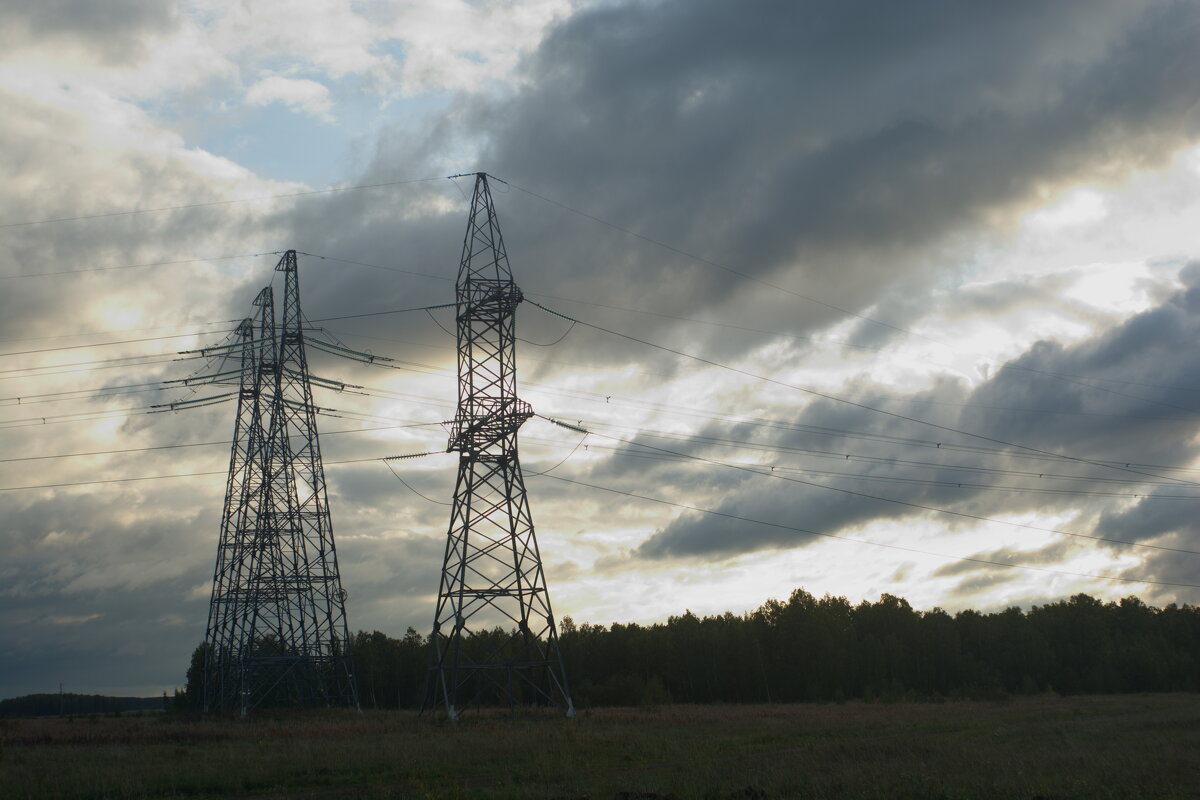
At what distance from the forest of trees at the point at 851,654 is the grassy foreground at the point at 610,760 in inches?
2492

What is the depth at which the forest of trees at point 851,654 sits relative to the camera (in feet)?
Answer: 367

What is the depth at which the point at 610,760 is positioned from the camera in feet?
91.1

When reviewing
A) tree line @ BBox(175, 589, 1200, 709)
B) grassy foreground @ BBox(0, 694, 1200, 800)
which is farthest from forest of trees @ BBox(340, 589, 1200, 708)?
grassy foreground @ BBox(0, 694, 1200, 800)

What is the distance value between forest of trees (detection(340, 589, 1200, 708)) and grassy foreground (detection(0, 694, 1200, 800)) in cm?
6331

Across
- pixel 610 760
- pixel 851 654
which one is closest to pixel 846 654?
pixel 851 654

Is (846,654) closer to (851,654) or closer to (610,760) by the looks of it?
(851,654)

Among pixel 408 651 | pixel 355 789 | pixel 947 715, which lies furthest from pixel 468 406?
pixel 408 651

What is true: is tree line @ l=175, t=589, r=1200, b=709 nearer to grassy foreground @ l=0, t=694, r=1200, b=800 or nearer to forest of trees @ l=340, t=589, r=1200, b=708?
forest of trees @ l=340, t=589, r=1200, b=708

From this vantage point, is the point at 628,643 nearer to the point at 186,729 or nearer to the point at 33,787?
the point at 186,729

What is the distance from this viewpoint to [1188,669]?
122188 millimetres

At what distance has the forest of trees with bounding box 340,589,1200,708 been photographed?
11188cm

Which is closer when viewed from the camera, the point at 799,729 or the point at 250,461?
the point at 799,729

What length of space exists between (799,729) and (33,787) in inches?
1091

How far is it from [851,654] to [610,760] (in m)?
96.9
